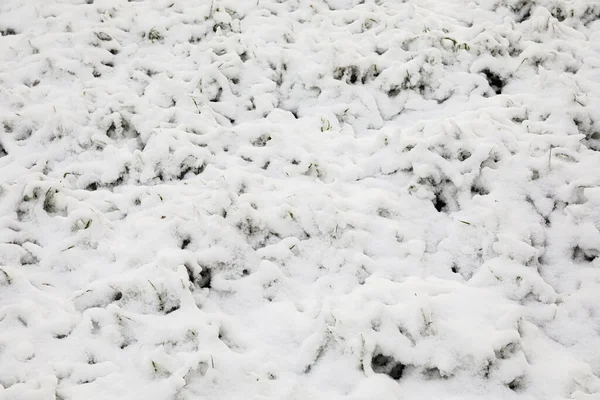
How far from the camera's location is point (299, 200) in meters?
3.02

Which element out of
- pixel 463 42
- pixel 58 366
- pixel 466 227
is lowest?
pixel 58 366

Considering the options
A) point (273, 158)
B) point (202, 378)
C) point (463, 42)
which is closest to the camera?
point (202, 378)

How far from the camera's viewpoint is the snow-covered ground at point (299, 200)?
7.40 ft

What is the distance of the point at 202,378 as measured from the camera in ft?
7.14

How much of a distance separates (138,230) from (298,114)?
1.60 meters

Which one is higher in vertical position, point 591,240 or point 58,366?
point 591,240

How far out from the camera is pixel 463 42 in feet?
13.6

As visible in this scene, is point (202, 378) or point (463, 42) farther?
point (463, 42)

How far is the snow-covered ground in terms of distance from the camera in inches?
88.8

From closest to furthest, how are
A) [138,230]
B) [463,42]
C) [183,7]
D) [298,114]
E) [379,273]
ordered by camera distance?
1. [379,273]
2. [138,230]
3. [298,114]
4. [463,42]
5. [183,7]

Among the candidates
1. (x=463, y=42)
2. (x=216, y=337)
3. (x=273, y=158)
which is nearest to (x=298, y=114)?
(x=273, y=158)

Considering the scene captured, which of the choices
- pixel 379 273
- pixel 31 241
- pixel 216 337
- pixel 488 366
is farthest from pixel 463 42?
pixel 31 241

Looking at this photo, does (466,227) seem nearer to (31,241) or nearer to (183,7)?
(31,241)

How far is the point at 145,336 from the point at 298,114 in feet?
6.97
